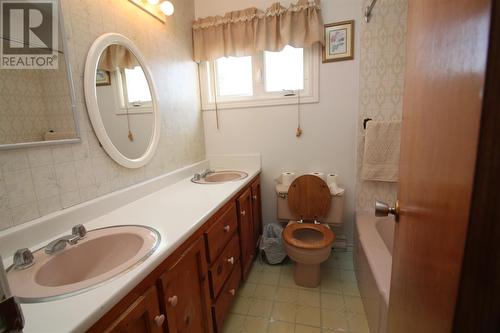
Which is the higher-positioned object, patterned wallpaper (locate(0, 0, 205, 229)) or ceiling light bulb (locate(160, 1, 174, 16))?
ceiling light bulb (locate(160, 1, 174, 16))

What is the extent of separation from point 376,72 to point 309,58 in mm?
562

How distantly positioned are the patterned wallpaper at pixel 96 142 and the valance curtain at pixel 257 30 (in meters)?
0.16

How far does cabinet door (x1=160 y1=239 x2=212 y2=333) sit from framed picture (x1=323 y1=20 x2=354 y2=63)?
5.97ft

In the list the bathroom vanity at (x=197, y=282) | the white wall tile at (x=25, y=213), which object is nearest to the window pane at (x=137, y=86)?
the white wall tile at (x=25, y=213)

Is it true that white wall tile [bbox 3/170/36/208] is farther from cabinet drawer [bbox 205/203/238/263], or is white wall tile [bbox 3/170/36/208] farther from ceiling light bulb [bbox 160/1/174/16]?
ceiling light bulb [bbox 160/1/174/16]

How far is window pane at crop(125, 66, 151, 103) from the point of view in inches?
57.1

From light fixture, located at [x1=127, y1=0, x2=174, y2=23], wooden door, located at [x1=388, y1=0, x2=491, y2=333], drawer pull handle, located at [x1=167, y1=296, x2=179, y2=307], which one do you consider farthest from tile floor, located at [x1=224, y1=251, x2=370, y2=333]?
light fixture, located at [x1=127, y1=0, x2=174, y2=23]

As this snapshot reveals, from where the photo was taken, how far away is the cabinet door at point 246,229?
171 cm

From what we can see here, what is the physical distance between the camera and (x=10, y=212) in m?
0.87

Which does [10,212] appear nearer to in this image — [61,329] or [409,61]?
[61,329]

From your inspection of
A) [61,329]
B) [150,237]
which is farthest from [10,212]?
[61,329]

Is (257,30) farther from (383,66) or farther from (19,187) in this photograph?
(19,187)

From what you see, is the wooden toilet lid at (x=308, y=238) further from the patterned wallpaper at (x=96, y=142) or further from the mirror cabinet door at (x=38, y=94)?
the mirror cabinet door at (x=38, y=94)

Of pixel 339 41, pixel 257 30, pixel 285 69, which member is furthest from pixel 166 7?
pixel 339 41
